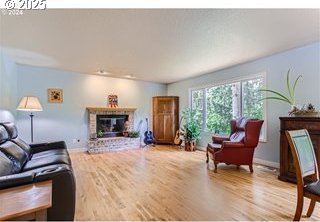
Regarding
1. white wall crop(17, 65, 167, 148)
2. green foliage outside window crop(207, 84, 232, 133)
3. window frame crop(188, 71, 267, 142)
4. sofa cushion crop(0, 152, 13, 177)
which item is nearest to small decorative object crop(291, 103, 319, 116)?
window frame crop(188, 71, 267, 142)

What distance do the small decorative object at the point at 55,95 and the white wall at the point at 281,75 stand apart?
4469mm

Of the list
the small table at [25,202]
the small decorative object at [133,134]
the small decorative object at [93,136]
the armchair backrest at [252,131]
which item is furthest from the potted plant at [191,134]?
the small table at [25,202]

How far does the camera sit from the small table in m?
1.07

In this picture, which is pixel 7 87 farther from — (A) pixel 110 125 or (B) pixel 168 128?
(B) pixel 168 128

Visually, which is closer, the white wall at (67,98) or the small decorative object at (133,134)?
the white wall at (67,98)

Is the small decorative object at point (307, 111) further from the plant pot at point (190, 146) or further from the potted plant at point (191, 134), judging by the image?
the plant pot at point (190, 146)

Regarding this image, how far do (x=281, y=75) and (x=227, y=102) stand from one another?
4.83ft

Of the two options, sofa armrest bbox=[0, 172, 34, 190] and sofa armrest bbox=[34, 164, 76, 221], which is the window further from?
sofa armrest bbox=[0, 172, 34, 190]

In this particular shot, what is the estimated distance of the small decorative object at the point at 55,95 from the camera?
5123 millimetres

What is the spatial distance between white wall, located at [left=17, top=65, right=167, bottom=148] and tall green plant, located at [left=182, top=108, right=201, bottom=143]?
1782 mm

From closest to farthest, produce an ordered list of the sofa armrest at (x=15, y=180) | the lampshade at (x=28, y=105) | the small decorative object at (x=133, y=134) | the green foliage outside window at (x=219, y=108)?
1. the sofa armrest at (x=15, y=180)
2. the lampshade at (x=28, y=105)
3. the green foliage outside window at (x=219, y=108)
4. the small decorative object at (x=133, y=134)
